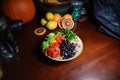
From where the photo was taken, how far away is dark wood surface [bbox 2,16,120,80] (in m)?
0.74

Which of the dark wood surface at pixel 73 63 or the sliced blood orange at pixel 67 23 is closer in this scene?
the dark wood surface at pixel 73 63

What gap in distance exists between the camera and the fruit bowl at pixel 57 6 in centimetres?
93

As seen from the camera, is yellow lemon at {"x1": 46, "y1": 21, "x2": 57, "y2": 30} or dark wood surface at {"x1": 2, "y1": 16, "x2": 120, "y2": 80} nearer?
dark wood surface at {"x1": 2, "y1": 16, "x2": 120, "y2": 80}

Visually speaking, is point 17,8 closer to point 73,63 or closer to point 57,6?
point 57,6

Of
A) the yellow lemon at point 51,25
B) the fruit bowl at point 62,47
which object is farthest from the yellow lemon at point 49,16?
the fruit bowl at point 62,47

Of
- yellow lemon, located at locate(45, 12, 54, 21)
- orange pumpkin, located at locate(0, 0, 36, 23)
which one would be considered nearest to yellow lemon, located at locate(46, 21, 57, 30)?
yellow lemon, located at locate(45, 12, 54, 21)

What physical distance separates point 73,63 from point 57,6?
1.02 ft

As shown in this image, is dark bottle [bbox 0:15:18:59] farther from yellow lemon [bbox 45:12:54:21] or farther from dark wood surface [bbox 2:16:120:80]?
yellow lemon [bbox 45:12:54:21]

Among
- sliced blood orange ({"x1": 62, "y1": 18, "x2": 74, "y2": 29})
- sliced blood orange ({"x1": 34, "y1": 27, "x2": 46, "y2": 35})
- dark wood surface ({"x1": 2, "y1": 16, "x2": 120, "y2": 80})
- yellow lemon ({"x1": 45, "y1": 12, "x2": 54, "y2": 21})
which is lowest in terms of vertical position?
dark wood surface ({"x1": 2, "y1": 16, "x2": 120, "y2": 80})

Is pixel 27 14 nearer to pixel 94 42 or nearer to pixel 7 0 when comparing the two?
pixel 7 0

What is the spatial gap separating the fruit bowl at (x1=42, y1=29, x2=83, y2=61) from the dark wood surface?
37mm

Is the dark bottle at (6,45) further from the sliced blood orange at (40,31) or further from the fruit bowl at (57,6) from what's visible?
the fruit bowl at (57,6)

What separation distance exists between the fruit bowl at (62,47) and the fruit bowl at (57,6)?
0.59 ft

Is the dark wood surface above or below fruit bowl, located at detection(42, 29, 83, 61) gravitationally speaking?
below
